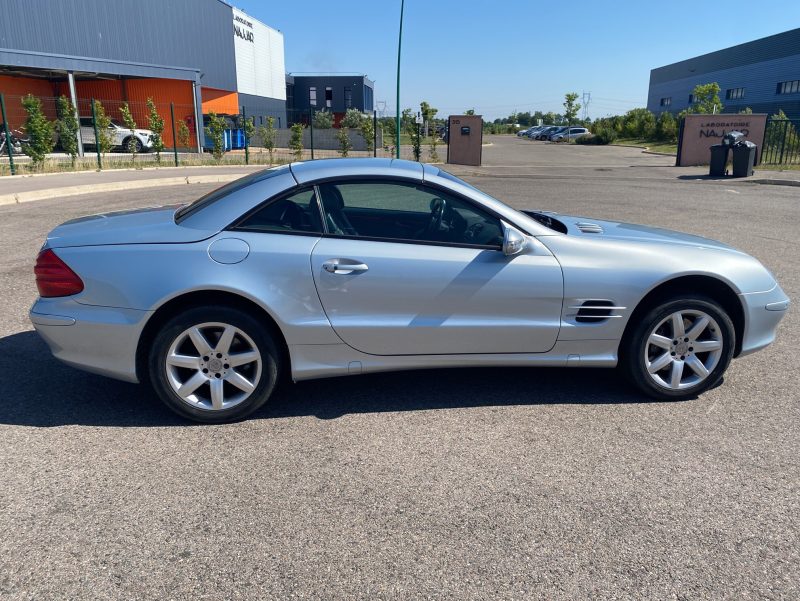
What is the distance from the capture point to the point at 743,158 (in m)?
21.2

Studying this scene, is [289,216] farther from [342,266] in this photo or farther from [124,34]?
[124,34]

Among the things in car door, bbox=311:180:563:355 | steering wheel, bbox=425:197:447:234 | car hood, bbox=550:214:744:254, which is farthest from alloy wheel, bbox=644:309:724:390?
steering wheel, bbox=425:197:447:234

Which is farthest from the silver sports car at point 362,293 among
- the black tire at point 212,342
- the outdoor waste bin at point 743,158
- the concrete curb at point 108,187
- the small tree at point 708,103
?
the small tree at point 708,103

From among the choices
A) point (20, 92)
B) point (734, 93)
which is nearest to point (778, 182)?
point (20, 92)

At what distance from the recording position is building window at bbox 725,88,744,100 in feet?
223

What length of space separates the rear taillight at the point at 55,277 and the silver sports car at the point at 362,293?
1 centimetres

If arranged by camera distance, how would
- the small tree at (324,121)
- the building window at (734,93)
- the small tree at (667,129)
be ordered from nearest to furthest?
the small tree at (324,121), the small tree at (667,129), the building window at (734,93)

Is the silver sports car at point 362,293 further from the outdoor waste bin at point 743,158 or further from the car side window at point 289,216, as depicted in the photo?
the outdoor waste bin at point 743,158

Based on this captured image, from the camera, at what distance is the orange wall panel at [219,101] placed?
41.8m

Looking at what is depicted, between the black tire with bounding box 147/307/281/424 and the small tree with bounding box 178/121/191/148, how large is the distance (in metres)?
26.6

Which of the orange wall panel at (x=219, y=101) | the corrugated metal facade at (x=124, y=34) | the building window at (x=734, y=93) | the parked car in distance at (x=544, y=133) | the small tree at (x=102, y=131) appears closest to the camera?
the small tree at (x=102, y=131)

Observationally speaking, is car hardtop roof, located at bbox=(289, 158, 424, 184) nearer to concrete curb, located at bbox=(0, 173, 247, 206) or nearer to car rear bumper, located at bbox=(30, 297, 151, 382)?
car rear bumper, located at bbox=(30, 297, 151, 382)

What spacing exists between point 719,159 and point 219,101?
108 ft

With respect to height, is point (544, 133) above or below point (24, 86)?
below
